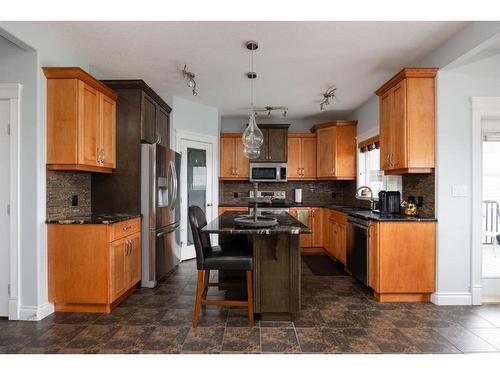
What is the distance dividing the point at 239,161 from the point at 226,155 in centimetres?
27

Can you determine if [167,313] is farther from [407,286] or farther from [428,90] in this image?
[428,90]

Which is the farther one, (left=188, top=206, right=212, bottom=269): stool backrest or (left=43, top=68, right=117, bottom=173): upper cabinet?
(left=43, top=68, right=117, bottom=173): upper cabinet

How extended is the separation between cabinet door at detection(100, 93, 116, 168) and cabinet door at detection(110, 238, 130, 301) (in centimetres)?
92

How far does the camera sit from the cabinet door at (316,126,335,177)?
17.5ft


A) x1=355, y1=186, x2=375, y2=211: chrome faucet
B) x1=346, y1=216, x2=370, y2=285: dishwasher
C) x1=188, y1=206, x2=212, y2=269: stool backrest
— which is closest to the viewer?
x1=188, y1=206, x2=212, y2=269: stool backrest

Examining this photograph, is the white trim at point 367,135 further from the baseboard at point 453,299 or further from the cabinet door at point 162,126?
the cabinet door at point 162,126

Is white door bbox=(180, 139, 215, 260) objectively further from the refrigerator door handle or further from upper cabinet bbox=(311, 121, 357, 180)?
upper cabinet bbox=(311, 121, 357, 180)

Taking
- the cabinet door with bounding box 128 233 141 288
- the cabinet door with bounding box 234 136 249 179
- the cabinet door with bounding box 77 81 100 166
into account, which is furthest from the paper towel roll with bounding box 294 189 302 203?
the cabinet door with bounding box 77 81 100 166

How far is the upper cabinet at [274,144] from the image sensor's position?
18.4ft

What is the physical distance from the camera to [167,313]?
275cm

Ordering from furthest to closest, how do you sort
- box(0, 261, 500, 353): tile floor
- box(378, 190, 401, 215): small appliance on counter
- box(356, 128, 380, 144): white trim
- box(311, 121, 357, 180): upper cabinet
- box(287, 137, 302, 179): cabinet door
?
box(287, 137, 302, 179): cabinet door, box(311, 121, 357, 180): upper cabinet, box(356, 128, 380, 144): white trim, box(378, 190, 401, 215): small appliance on counter, box(0, 261, 500, 353): tile floor

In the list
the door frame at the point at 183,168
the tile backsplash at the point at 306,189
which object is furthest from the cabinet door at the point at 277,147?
the door frame at the point at 183,168

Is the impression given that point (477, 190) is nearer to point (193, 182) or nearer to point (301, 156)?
point (301, 156)

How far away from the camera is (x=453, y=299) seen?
294 cm
